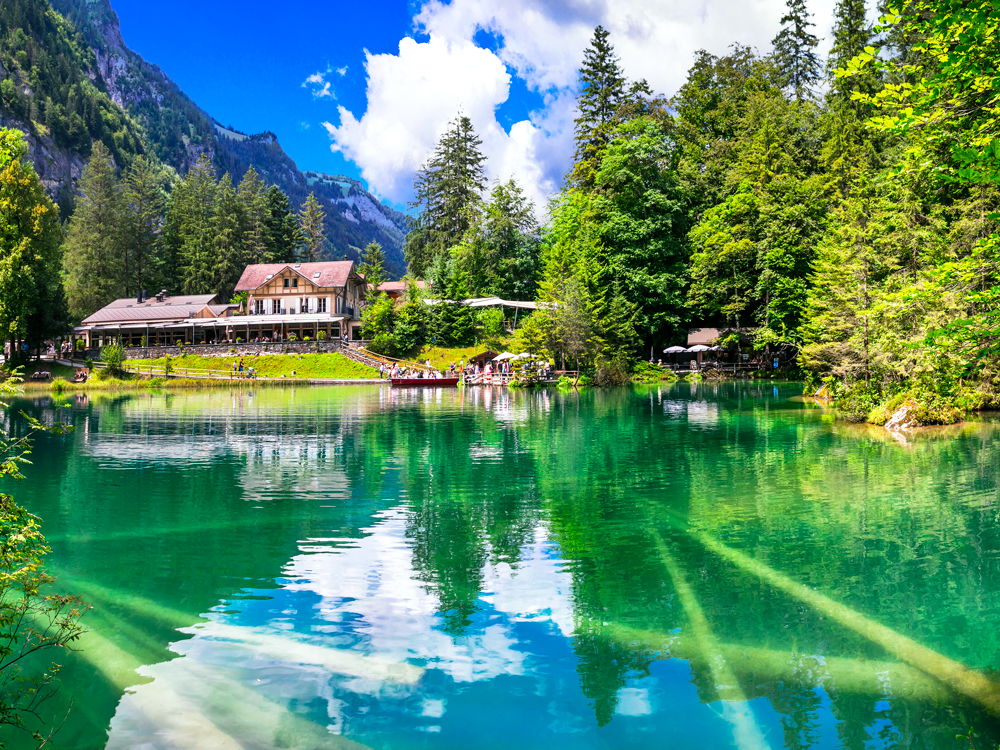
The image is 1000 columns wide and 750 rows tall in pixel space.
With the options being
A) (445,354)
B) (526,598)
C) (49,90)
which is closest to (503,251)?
(445,354)

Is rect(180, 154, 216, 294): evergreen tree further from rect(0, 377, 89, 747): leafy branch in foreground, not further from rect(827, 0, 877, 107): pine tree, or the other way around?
rect(0, 377, 89, 747): leafy branch in foreground

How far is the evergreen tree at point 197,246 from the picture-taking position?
283 feet

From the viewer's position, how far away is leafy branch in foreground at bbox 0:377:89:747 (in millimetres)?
4473

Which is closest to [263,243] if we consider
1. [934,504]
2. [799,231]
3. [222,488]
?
[799,231]

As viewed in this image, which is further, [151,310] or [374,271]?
[374,271]

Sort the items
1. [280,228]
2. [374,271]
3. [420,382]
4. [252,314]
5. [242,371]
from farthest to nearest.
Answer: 1. [280,228]
2. [374,271]
3. [252,314]
4. [242,371]
5. [420,382]

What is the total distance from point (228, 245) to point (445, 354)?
3910 centimetres

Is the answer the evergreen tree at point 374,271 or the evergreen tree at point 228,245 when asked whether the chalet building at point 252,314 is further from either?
the evergreen tree at point 228,245

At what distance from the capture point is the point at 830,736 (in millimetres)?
5320

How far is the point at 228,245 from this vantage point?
86562mm

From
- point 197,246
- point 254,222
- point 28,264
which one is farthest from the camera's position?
point 254,222

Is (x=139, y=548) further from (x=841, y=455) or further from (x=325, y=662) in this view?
(x=841, y=455)

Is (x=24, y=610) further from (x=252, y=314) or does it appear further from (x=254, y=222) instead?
(x=254, y=222)

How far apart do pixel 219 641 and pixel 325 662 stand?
1.32 metres
